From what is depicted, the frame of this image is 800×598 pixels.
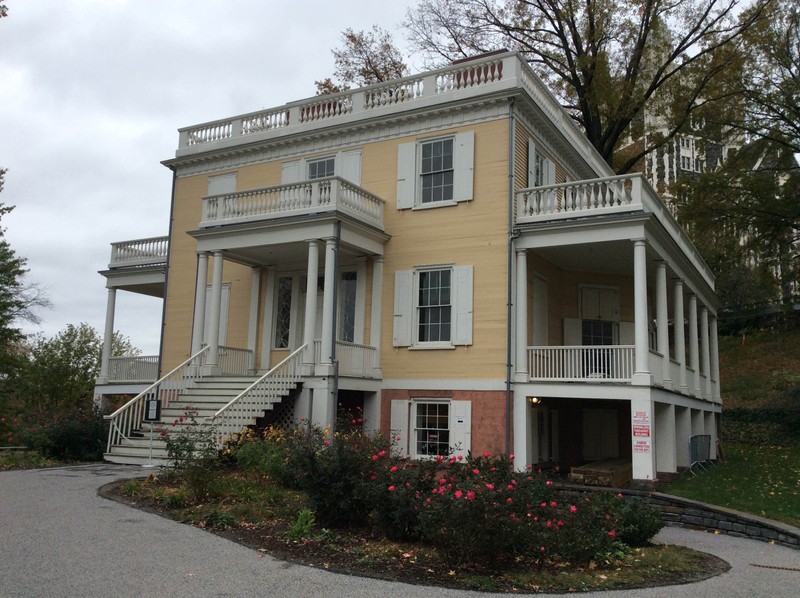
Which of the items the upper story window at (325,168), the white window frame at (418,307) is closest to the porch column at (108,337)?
the upper story window at (325,168)

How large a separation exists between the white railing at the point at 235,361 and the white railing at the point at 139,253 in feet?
16.6

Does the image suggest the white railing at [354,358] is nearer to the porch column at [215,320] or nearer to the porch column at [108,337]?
the porch column at [215,320]

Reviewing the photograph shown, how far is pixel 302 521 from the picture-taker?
920cm

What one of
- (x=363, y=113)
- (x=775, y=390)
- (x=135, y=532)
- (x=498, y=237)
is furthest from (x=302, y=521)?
(x=775, y=390)

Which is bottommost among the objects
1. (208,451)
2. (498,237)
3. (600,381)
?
(208,451)

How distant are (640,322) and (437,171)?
Result: 6.37 metres

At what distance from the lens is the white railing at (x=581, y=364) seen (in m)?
15.6

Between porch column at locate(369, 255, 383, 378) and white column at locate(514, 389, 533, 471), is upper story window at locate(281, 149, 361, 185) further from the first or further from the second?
white column at locate(514, 389, 533, 471)

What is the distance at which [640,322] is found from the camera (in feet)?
51.1

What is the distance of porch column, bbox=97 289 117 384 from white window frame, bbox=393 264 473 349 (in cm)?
1034

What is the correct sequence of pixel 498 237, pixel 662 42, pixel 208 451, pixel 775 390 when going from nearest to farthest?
pixel 208 451, pixel 498 237, pixel 662 42, pixel 775 390

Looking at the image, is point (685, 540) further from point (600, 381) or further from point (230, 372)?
point (230, 372)

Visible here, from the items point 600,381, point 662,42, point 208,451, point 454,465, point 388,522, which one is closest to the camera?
point 388,522

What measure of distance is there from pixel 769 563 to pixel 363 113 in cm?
1445
